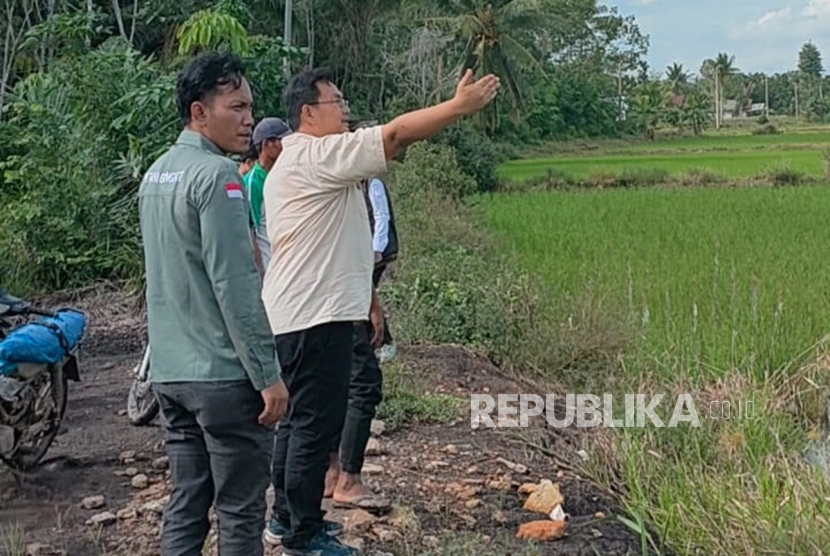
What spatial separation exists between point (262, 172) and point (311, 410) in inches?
39.2

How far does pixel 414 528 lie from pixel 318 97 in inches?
60.5

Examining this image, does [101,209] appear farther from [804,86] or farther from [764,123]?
[804,86]

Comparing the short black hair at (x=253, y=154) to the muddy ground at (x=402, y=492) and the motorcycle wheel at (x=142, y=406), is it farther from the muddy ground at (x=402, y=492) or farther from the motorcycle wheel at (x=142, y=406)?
the motorcycle wheel at (x=142, y=406)

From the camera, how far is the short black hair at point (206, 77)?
2.69 metres

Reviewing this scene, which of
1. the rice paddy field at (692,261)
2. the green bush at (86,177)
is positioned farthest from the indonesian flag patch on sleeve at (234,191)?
the green bush at (86,177)

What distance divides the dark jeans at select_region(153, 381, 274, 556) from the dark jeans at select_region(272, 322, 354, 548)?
1.41 feet

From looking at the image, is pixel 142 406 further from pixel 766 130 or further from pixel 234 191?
pixel 766 130

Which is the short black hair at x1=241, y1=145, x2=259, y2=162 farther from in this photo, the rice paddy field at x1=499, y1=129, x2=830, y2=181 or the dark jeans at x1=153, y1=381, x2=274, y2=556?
the rice paddy field at x1=499, y1=129, x2=830, y2=181

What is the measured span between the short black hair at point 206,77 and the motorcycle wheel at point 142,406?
269cm

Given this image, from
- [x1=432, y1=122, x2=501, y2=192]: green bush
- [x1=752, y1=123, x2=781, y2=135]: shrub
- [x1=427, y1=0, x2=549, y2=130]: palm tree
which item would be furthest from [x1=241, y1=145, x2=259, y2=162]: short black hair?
[x1=752, y1=123, x2=781, y2=135]: shrub

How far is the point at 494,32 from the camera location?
94.3 feet

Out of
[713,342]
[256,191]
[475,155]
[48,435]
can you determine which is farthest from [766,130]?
[256,191]

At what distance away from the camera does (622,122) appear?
160 feet

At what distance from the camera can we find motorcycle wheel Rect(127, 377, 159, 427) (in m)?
5.14
